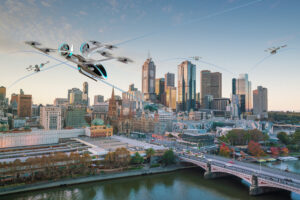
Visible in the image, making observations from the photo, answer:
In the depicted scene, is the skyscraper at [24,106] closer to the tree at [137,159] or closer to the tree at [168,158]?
the tree at [137,159]

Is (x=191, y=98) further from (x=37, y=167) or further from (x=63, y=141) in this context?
(x=37, y=167)

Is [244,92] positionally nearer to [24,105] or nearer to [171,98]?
[171,98]

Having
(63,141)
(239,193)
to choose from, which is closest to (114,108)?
(63,141)

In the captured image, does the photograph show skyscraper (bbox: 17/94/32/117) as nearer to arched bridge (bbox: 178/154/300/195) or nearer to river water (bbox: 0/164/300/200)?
river water (bbox: 0/164/300/200)

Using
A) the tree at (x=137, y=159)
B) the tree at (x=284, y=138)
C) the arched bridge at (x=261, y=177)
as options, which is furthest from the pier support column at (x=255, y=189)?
the tree at (x=284, y=138)

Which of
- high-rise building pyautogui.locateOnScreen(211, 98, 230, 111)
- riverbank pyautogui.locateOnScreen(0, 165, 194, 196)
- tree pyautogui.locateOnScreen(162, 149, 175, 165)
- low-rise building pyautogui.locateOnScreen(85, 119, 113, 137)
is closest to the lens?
riverbank pyautogui.locateOnScreen(0, 165, 194, 196)

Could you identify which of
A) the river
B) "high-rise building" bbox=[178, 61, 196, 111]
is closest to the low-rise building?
the river

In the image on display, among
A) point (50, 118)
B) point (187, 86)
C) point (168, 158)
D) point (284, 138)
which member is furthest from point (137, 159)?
point (187, 86)
